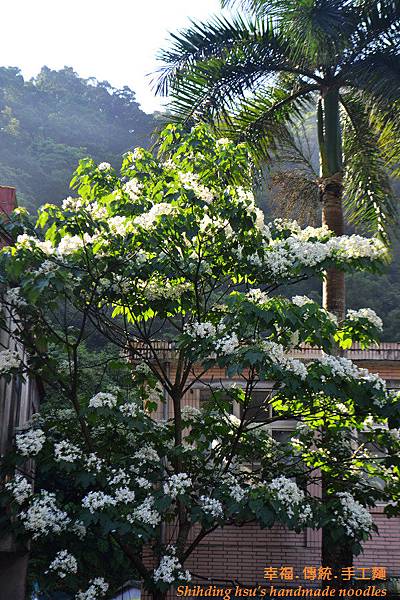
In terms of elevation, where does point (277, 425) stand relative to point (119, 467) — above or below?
above

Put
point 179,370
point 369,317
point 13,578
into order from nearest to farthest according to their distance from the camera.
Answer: point 369,317 → point 179,370 → point 13,578

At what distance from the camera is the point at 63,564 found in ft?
23.2

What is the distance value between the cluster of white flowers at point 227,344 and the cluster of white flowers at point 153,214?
1280 mm

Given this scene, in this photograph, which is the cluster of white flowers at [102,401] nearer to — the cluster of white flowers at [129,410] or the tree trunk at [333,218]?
the cluster of white flowers at [129,410]

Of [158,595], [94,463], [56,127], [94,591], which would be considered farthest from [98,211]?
[56,127]

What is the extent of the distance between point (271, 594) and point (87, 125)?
28.2 m

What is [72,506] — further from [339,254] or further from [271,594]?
[339,254]

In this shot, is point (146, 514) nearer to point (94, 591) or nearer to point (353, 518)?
point (94, 591)

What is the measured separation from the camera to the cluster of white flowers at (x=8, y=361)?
25.0ft

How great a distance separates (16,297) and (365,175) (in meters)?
6.03

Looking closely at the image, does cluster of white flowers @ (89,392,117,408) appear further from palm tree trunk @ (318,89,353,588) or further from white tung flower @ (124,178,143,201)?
palm tree trunk @ (318,89,353,588)

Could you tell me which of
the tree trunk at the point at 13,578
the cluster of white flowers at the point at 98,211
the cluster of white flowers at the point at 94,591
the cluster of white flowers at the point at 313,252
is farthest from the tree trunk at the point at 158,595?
the tree trunk at the point at 13,578

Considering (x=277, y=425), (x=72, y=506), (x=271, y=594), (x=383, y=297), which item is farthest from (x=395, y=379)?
(x=383, y=297)

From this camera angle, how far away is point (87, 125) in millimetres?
33844
